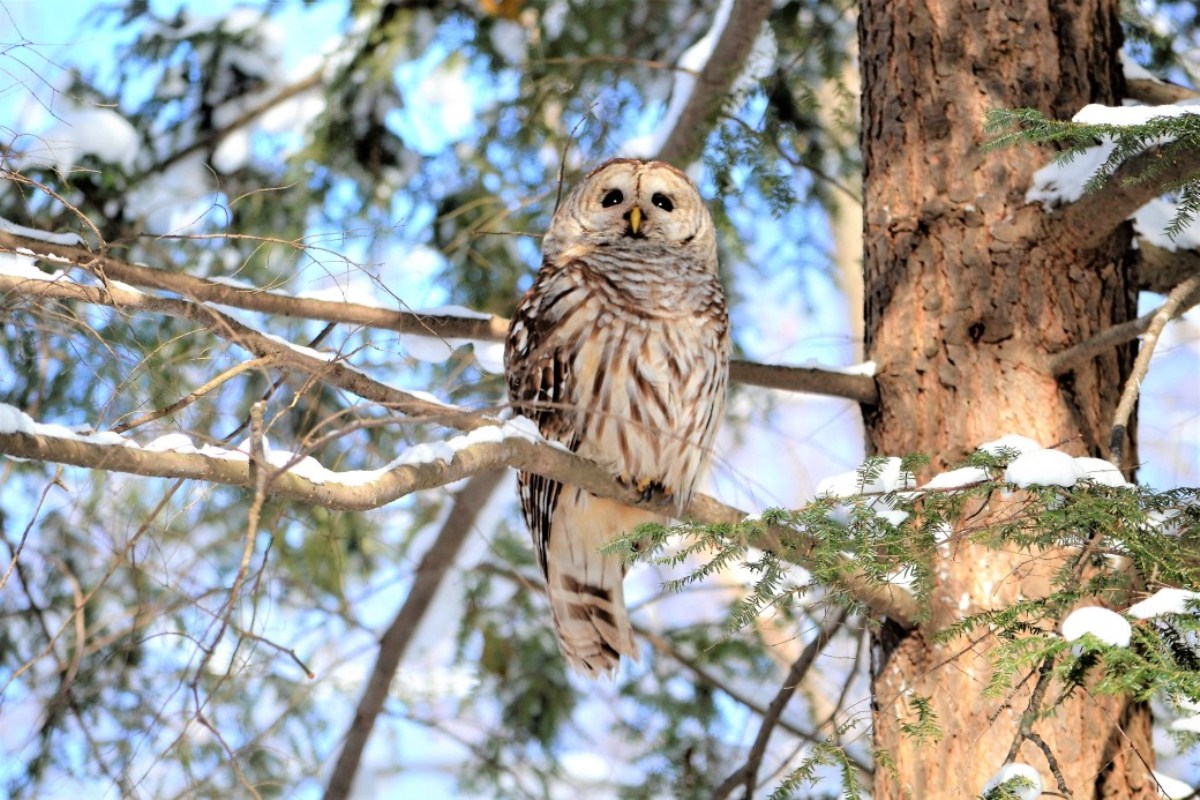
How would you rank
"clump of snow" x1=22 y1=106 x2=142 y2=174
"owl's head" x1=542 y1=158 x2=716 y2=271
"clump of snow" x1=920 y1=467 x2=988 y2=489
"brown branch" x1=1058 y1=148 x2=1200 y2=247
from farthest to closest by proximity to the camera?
1. "clump of snow" x1=22 y1=106 x2=142 y2=174
2. "owl's head" x1=542 y1=158 x2=716 y2=271
3. "brown branch" x1=1058 y1=148 x2=1200 y2=247
4. "clump of snow" x1=920 y1=467 x2=988 y2=489

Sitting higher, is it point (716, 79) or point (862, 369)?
point (716, 79)

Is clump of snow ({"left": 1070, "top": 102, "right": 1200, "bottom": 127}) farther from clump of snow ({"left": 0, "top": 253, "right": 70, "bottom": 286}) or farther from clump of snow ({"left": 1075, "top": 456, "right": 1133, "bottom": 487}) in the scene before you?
clump of snow ({"left": 0, "top": 253, "right": 70, "bottom": 286})

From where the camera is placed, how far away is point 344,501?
232 centimetres

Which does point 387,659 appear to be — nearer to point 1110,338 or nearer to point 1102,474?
point 1110,338

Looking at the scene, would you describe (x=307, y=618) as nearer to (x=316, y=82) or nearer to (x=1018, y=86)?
(x=316, y=82)

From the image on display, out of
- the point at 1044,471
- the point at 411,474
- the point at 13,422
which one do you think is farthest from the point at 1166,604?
the point at 13,422

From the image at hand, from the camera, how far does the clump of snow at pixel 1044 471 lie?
7.43 ft

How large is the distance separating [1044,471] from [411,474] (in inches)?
44.8

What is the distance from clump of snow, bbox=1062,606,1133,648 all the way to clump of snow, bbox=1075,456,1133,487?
38 centimetres

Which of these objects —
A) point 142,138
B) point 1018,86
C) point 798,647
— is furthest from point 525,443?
point 798,647

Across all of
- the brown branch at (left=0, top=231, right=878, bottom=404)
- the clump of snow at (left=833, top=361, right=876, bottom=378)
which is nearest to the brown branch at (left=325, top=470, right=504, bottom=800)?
the brown branch at (left=0, top=231, right=878, bottom=404)

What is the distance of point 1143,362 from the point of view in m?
2.68

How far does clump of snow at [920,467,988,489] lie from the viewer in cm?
243

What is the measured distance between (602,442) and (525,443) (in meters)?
0.98
